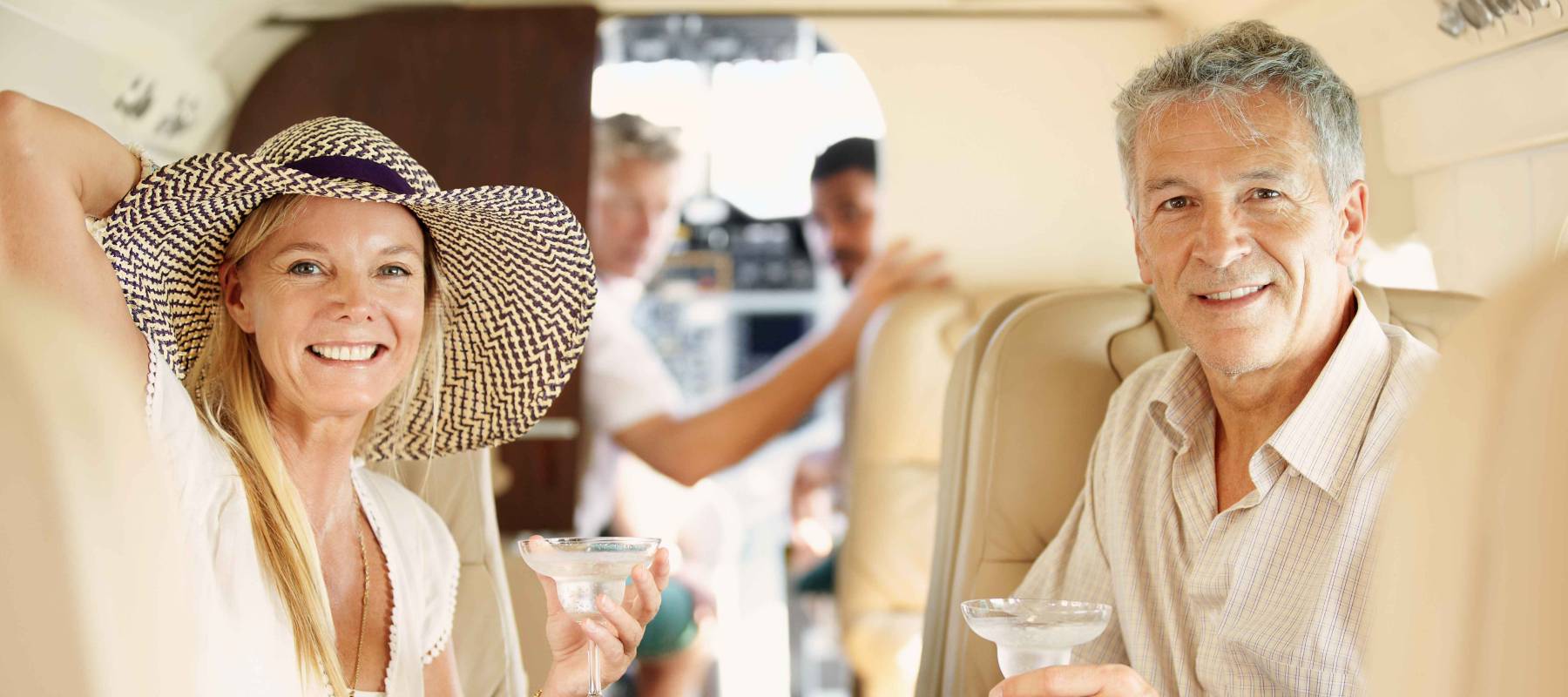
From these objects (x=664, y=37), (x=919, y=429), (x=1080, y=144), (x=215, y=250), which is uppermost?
(x=664, y=37)

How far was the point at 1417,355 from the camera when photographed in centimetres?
136

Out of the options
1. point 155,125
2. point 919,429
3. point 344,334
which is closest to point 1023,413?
point 344,334

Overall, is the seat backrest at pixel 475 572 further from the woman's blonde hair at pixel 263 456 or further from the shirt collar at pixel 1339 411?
the shirt collar at pixel 1339 411

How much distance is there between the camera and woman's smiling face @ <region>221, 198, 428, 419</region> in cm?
136

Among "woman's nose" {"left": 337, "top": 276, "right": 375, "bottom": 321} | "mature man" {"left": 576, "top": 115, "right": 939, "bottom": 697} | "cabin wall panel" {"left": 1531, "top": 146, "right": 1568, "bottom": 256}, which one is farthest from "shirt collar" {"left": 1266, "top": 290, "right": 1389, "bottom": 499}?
"mature man" {"left": 576, "top": 115, "right": 939, "bottom": 697}

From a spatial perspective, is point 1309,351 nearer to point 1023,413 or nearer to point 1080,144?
point 1023,413

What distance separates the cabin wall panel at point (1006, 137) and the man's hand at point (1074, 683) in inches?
115

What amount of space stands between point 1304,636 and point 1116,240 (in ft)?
9.47

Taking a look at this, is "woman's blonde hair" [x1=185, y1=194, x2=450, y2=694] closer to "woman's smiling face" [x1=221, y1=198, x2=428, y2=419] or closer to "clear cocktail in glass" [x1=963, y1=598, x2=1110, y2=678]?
"woman's smiling face" [x1=221, y1=198, x2=428, y2=419]

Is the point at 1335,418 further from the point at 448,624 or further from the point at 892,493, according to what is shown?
the point at 892,493

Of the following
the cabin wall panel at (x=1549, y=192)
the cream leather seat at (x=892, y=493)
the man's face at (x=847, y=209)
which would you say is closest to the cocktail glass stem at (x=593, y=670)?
the cabin wall panel at (x=1549, y=192)

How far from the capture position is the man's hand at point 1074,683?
110 cm

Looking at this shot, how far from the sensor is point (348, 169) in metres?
1.33

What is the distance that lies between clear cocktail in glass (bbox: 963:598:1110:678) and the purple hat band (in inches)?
28.8
